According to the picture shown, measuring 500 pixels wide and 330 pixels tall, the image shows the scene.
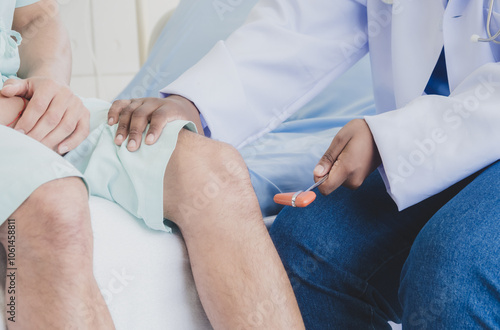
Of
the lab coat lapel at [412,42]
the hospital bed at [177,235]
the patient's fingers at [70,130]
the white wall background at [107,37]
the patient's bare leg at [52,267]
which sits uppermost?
the lab coat lapel at [412,42]

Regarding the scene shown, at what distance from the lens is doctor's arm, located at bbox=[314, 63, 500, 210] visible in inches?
28.9

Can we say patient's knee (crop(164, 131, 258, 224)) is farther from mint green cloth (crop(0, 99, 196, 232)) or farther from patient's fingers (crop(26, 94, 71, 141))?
patient's fingers (crop(26, 94, 71, 141))

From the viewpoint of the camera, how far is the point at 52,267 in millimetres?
522

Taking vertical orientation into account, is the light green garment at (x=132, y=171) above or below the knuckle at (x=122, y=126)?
below

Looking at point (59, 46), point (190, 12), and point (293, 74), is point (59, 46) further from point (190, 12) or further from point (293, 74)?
point (190, 12)

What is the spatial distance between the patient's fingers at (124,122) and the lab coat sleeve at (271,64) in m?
0.13

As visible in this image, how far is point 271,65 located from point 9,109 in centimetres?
50

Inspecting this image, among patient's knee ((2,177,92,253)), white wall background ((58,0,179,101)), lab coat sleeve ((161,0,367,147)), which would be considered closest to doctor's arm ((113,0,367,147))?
lab coat sleeve ((161,0,367,147))

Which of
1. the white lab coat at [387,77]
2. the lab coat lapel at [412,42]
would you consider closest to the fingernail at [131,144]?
the white lab coat at [387,77]

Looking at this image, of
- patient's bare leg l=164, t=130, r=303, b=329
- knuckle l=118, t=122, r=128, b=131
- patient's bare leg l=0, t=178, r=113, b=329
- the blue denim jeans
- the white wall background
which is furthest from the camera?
the white wall background

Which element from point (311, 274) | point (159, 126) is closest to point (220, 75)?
point (159, 126)

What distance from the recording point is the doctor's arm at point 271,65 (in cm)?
93

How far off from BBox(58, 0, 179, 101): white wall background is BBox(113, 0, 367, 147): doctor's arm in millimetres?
1298

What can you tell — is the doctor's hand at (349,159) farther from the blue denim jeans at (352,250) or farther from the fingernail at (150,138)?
the fingernail at (150,138)
